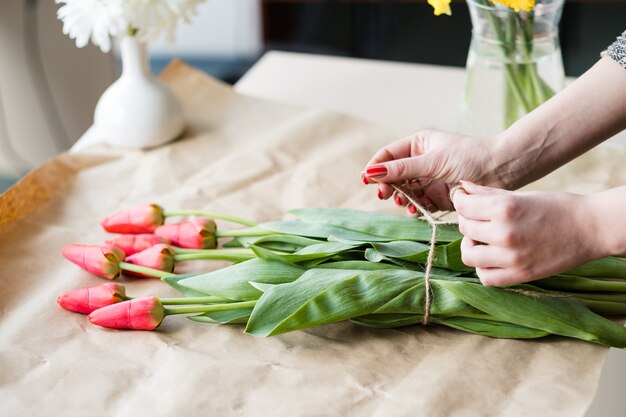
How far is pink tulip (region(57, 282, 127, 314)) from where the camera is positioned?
100 cm

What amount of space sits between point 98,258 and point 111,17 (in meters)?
0.43

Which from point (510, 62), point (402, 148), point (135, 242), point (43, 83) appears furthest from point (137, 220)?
point (43, 83)

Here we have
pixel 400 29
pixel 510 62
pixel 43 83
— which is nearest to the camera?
pixel 510 62

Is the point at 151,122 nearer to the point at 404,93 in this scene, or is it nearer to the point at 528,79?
the point at 404,93

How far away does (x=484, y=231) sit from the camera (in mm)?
861

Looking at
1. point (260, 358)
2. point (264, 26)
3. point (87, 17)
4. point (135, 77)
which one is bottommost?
point (264, 26)

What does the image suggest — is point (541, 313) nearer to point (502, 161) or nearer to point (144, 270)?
point (502, 161)

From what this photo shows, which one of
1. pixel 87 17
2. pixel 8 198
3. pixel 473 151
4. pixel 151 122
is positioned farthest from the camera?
pixel 151 122

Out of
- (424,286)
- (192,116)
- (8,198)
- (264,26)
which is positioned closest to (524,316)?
(424,286)

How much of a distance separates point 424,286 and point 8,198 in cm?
63

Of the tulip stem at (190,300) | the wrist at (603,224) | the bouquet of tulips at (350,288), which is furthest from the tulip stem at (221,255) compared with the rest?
the wrist at (603,224)

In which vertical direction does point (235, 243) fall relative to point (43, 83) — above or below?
above

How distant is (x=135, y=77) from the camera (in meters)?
1.44

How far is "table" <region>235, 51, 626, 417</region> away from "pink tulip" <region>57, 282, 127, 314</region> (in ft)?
2.16
